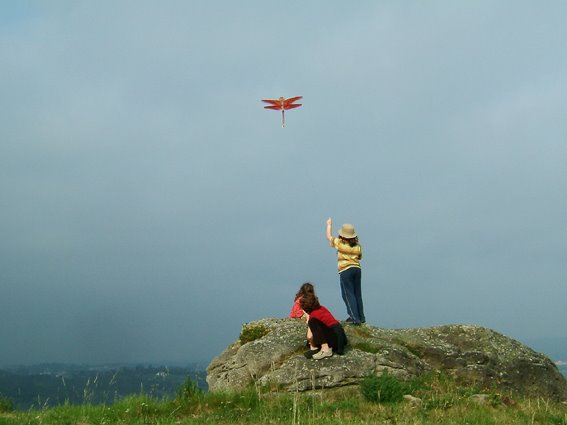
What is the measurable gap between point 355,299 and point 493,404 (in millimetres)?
6111

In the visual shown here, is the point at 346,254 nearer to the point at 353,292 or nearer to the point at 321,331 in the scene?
the point at 353,292

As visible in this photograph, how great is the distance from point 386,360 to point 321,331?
74.2 inches

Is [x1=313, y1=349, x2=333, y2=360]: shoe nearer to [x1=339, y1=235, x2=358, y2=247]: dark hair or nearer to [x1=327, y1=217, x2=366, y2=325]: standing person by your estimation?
[x1=327, y1=217, x2=366, y2=325]: standing person

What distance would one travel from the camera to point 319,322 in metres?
16.9

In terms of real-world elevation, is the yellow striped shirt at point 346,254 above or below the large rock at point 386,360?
above

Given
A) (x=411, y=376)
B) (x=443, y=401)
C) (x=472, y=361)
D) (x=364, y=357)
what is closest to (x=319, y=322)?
(x=364, y=357)

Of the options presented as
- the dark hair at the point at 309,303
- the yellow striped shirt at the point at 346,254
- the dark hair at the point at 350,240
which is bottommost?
the dark hair at the point at 309,303

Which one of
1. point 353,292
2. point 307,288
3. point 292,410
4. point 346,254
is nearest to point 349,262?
point 346,254

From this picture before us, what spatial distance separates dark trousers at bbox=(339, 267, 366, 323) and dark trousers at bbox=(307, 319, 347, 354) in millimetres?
2435

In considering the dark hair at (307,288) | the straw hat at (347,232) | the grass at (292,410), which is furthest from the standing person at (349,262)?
the grass at (292,410)

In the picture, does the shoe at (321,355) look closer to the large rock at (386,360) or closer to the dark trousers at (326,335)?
the large rock at (386,360)

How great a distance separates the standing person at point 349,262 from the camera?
19.4 m

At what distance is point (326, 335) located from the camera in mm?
17000

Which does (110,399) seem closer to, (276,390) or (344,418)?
(276,390)
